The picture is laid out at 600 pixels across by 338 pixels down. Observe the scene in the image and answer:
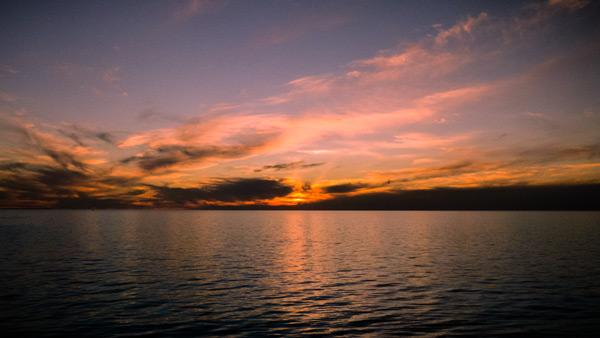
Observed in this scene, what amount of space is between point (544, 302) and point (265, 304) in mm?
22464

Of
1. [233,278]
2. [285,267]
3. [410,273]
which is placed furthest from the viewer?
[285,267]

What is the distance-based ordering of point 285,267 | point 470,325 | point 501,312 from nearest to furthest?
point 470,325 < point 501,312 < point 285,267

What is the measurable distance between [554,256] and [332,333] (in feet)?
167

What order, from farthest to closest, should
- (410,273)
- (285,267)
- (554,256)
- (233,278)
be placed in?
1. (554,256)
2. (285,267)
3. (410,273)
4. (233,278)

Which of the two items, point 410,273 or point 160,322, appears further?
point 410,273

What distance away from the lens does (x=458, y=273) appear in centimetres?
4478

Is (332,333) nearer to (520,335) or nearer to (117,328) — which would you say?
(520,335)

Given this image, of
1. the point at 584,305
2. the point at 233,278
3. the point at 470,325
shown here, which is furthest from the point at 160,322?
the point at 584,305

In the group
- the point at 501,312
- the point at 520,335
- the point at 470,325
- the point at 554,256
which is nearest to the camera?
the point at 520,335

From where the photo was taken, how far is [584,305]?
29953mm

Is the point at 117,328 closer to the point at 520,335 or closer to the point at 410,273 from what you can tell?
the point at 520,335

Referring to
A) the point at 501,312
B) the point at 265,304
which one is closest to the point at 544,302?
the point at 501,312

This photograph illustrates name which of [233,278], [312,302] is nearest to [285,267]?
[233,278]

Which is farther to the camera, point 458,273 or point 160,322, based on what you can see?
point 458,273
